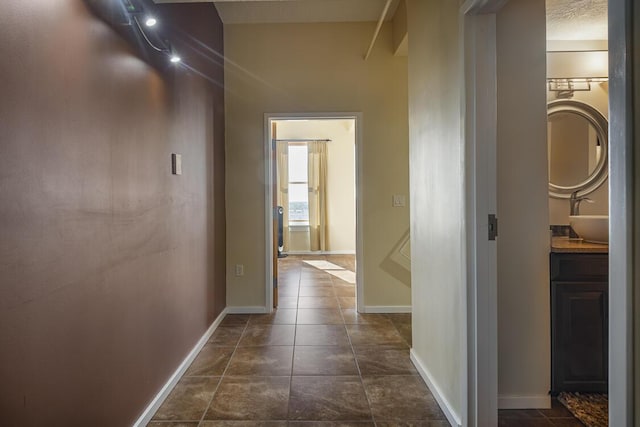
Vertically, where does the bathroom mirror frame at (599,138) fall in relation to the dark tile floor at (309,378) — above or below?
above

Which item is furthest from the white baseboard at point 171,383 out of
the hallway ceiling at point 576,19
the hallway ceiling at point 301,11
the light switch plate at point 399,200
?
the hallway ceiling at point 576,19

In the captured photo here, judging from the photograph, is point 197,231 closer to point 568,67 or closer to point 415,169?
point 415,169

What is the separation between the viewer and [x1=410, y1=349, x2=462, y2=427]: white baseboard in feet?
5.51

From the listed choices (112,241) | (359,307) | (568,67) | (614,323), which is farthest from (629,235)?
(359,307)

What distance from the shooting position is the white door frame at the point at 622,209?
0.71 m

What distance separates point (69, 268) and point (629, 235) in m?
1.58

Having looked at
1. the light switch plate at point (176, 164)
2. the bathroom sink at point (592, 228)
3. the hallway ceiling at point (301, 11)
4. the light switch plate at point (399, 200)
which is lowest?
the bathroom sink at point (592, 228)

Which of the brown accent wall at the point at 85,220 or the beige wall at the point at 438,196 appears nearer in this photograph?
the brown accent wall at the point at 85,220

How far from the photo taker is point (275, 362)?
239 centimetres

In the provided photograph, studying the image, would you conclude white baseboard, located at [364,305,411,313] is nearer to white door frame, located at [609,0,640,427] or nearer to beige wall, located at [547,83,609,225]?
beige wall, located at [547,83,609,225]

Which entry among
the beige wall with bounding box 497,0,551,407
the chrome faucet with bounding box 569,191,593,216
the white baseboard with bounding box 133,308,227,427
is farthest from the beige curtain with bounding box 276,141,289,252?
the beige wall with bounding box 497,0,551,407

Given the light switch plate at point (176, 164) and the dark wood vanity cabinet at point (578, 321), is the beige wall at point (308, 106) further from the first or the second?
the dark wood vanity cabinet at point (578, 321)

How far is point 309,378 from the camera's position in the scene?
7.13 ft

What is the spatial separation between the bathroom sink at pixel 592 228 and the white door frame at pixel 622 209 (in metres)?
1.45
